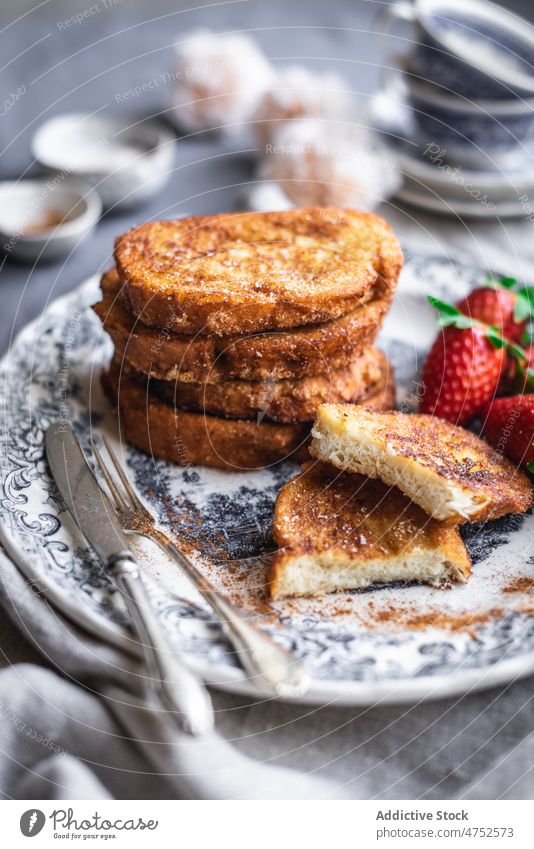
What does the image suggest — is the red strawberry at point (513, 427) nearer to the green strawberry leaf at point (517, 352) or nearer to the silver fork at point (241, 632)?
the green strawberry leaf at point (517, 352)

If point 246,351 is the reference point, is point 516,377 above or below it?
below

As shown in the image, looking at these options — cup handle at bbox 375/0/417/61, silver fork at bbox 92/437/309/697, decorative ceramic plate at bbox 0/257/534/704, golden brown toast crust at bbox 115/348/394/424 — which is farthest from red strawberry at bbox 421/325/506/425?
cup handle at bbox 375/0/417/61

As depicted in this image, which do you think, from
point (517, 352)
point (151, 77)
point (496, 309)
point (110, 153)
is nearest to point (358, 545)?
point (517, 352)

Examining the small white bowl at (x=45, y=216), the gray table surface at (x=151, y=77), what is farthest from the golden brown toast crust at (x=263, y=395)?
the small white bowl at (x=45, y=216)

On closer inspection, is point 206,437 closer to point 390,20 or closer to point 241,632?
point 241,632

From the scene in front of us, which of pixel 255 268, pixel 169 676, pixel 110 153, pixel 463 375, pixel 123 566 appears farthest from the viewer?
pixel 110 153

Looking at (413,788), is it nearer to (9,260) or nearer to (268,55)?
(9,260)

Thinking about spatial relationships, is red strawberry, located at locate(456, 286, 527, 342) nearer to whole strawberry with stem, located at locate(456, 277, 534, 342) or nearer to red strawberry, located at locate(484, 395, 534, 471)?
whole strawberry with stem, located at locate(456, 277, 534, 342)
